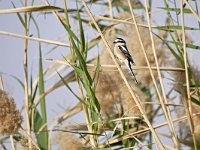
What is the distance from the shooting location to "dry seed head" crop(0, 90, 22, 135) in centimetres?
139

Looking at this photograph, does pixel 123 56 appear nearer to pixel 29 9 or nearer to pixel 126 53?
pixel 126 53

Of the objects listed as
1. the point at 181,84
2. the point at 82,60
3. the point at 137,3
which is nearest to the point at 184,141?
the point at 181,84

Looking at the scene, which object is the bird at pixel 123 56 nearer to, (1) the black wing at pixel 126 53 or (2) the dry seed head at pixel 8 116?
(1) the black wing at pixel 126 53

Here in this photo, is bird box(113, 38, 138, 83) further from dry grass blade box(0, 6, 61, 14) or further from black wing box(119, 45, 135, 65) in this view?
dry grass blade box(0, 6, 61, 14)

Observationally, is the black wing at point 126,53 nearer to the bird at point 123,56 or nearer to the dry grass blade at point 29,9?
the bird at point 123,56

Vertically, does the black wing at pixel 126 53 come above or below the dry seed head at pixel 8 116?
above

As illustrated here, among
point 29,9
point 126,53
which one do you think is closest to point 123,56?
point 126,53

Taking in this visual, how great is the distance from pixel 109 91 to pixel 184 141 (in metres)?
0.30

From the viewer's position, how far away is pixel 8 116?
4.57 feet

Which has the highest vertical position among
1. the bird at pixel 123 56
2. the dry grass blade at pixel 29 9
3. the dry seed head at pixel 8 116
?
the dry grass blade at pixel 29 9

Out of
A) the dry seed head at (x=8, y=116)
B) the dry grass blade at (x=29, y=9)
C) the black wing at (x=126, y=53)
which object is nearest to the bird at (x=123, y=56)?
the black wing at (x=126, y=53)

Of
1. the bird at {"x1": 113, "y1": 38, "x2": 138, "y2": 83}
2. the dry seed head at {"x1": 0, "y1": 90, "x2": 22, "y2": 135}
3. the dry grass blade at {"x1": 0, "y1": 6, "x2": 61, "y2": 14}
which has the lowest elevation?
the dry seed head at {"x1": 0, "y1": 90, "x2": 22, "y2": 135}

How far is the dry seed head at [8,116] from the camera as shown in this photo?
1388 mm

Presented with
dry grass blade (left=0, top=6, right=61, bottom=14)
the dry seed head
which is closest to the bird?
dry grass blade (left=0, top=6, right=61, bottom=14)
